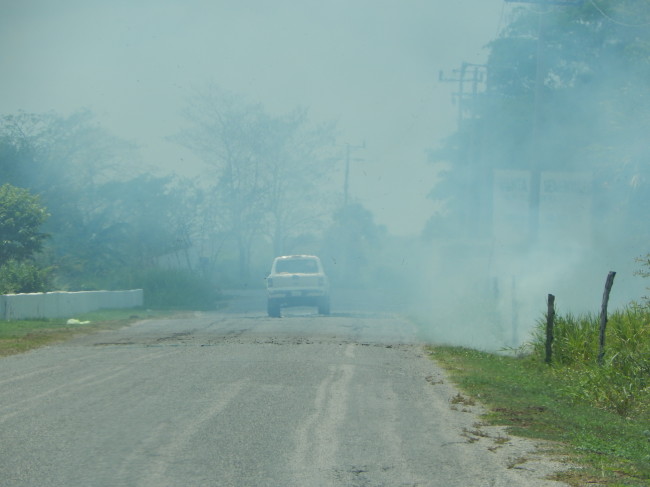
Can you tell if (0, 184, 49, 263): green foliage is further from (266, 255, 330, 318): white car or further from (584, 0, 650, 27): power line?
(584, 0, 650, 27): power line

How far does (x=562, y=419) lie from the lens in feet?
35.6

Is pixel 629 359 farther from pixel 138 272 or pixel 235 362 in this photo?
pixel 138 272

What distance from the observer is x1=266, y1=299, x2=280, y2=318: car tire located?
3269 centimetres

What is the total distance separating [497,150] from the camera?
168 feet

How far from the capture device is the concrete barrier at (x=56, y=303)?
86.3 ft

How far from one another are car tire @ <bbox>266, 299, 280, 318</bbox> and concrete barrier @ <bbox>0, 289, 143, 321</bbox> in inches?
244

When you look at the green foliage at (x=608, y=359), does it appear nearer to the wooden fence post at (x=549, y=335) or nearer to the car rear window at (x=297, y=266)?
the wooden fence post at (x=549, y=335)

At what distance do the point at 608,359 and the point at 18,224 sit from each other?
81.8ft

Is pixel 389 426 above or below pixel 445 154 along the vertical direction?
below

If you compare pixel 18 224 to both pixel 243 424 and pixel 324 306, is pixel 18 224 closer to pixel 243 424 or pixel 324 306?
pixel 324 306

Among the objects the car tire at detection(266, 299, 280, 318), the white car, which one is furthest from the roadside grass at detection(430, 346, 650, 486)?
the car tire at detection(266, 299, 280, 318)

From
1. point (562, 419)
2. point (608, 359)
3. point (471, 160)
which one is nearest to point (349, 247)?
point (471, 160)

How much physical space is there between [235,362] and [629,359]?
608 centimetres

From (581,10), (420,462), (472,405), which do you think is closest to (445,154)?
(581,10)
